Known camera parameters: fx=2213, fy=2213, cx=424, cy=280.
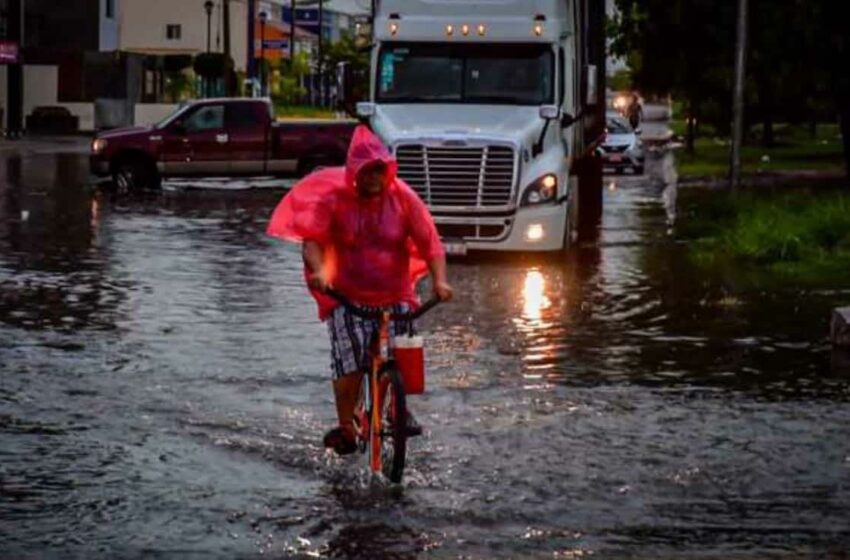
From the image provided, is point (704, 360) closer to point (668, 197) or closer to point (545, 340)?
point (545, 340)

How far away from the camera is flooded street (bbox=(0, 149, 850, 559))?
9617 mm

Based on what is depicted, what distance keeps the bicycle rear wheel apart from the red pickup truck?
100 feet

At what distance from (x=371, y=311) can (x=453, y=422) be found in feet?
7.95

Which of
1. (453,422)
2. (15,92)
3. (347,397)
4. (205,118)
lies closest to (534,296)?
(453,422)

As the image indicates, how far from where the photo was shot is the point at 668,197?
4078 cm

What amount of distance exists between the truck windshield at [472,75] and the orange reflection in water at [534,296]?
2615mm

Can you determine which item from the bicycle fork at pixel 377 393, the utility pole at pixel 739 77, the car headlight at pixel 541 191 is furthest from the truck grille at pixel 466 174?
the bicycle fork at pixel 377 393

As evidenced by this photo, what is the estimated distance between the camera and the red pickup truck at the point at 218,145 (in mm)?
41062

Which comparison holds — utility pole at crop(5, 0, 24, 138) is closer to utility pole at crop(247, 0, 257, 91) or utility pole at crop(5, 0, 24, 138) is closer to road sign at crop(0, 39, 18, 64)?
road sign at crop(0, 39, 18, 64)

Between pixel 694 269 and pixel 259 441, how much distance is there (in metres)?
12.4

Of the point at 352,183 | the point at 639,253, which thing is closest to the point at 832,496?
the point at 352,183

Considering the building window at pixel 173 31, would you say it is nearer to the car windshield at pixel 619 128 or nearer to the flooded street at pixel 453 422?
the car windshield at pixel 619 128

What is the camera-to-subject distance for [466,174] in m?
24.4

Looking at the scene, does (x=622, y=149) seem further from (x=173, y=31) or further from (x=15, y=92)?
(x=173, y=31)
